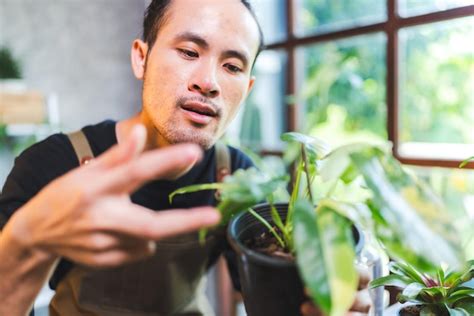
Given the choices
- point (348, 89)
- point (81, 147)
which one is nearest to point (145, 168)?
point (81, 147)

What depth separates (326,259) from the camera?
1.44 ft

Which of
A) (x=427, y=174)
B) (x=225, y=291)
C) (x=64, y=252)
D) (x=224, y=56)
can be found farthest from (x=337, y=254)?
(x=225, y=291)

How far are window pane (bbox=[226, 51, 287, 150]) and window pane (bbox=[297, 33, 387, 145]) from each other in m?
0.17

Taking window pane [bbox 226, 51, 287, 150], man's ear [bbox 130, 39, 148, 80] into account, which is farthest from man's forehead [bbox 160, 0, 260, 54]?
window pane [bbox 226, 51, 287, 150]

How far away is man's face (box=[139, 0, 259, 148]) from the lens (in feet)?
2.84

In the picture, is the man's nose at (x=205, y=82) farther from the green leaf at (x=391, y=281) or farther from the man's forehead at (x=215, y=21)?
the green leaf at (x=391, y=281)

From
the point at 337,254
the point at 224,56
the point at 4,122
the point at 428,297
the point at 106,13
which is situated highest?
the point at 106,13

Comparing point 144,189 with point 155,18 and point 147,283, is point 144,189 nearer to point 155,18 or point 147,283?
point 147,283

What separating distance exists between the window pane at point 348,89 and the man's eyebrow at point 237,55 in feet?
2.16

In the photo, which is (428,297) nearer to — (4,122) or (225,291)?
(225,291)

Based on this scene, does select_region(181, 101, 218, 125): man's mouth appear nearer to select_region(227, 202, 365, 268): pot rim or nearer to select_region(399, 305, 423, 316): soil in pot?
select_region(227, 202, 365, 268): pot rim

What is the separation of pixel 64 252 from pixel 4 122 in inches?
68.7

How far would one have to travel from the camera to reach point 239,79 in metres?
0.92

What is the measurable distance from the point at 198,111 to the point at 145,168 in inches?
17.6
